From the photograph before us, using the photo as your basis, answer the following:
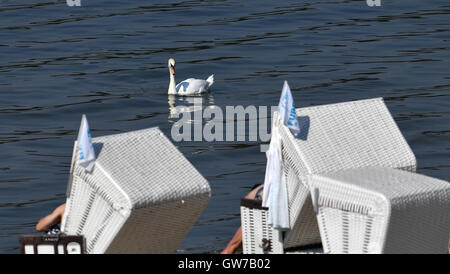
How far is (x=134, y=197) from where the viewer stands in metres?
6.74

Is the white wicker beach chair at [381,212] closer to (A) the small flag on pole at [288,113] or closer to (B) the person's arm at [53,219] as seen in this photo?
(A) the small flag on pole at [288,113]

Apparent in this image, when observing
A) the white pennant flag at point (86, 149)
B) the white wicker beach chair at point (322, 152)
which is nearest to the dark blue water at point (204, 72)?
the white wicker beach chair at point (322, 152)

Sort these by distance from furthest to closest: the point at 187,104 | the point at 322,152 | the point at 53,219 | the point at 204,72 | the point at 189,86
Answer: the point at 204,72
the point at 189,86
the point at 187,104
the point at 53,219
the point at 322,152

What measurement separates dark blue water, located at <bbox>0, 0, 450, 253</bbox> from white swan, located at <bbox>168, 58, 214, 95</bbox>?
22 cm

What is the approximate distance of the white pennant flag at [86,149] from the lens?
22.4 feet

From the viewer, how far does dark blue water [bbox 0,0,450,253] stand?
12.7 meters

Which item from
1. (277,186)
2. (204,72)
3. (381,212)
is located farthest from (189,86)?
(381,212)

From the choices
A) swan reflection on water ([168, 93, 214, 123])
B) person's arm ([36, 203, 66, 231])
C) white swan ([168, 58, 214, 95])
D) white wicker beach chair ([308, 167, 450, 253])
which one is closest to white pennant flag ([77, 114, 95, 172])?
person's arm ([36, 203, 66, 231])

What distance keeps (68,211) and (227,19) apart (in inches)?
641

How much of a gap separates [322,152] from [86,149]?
1.64 meters

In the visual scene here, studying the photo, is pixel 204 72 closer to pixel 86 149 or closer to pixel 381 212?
pixel 86 149

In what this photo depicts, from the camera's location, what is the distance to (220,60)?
66.1 ft
